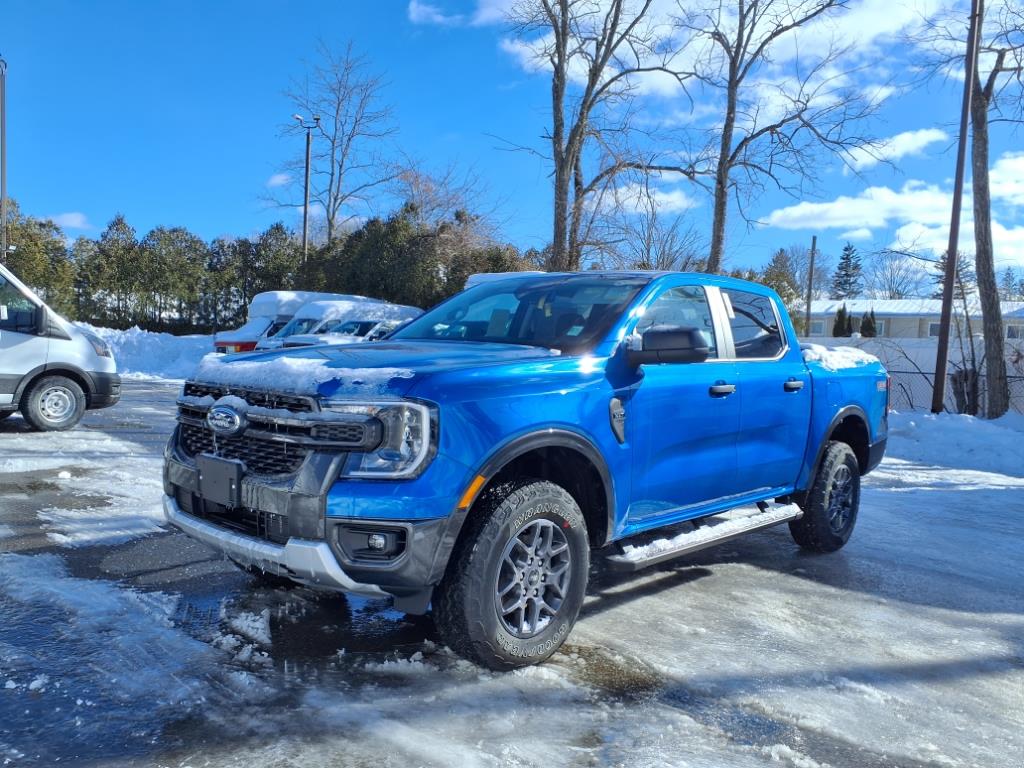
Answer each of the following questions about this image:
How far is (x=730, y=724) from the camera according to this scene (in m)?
3.16

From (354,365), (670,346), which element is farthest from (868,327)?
(354,365)

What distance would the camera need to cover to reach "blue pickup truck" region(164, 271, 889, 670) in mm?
3180

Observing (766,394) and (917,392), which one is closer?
(766,394)

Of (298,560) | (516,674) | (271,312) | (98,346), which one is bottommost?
(516,674)

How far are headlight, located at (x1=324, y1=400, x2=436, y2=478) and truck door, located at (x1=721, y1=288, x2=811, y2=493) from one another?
2.30 metres

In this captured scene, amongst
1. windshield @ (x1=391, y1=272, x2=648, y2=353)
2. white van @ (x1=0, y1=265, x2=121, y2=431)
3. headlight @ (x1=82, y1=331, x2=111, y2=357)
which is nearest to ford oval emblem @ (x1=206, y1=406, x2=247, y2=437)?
windshield @ (x1=391, y1=272, x2=648, y2=353)

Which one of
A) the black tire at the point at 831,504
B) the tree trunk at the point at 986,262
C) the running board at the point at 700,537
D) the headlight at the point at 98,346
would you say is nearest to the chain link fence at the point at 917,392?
the tree trunk at the point at 986,262

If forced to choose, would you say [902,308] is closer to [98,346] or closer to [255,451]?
[98,346]

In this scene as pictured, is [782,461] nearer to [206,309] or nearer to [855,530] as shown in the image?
[855,530]

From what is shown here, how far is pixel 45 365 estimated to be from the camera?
9.48m

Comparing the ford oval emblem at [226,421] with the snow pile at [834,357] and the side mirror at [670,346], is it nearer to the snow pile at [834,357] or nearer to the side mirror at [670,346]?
the side mirror at [670,346]

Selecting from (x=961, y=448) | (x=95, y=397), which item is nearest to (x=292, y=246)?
(x=95, y=397)

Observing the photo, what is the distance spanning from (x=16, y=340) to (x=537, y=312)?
7336 mm

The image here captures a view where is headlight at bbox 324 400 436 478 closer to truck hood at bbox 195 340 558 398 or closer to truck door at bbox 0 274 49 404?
truck hood at bbox 195 340 558 398
